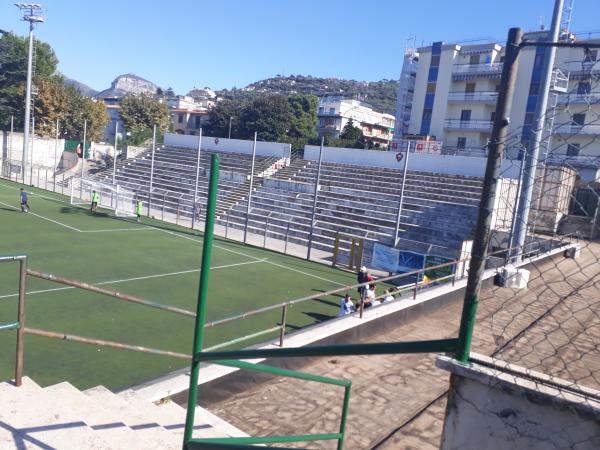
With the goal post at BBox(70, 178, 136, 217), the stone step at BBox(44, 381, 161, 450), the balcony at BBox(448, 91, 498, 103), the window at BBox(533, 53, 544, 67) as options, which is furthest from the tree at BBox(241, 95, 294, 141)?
the stone step at BBox(44, 381, 161, 450)

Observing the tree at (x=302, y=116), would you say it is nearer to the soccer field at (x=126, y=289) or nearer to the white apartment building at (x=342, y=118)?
the white apartment building at (x=342, y=118)

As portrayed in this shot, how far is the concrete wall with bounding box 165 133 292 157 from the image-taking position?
36.7 meters

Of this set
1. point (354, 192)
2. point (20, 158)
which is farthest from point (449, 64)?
point (20, 158)

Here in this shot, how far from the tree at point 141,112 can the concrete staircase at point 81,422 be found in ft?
220

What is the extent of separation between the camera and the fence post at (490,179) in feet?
5.85

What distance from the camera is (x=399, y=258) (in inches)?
736

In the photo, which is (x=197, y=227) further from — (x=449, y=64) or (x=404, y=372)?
(x=449, y=64)

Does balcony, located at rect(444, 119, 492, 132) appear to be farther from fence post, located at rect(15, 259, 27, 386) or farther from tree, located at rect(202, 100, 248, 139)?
fence post, located at rect(15, 259, 27, 386)

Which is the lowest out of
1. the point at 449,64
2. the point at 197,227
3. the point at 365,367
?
the point at 197,227

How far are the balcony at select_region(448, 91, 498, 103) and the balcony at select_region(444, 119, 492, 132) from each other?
6.29 feet

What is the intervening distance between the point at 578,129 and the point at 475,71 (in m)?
49.5

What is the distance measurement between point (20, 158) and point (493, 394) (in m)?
53.4

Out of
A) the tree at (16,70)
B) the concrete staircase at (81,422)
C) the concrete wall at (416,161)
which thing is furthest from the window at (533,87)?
the tree at (16,70)

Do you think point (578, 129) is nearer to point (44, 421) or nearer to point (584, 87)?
point (584, 87)
